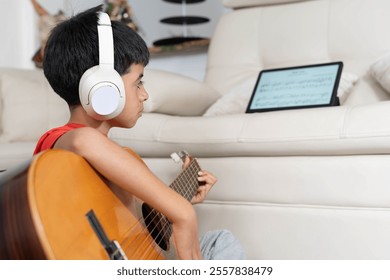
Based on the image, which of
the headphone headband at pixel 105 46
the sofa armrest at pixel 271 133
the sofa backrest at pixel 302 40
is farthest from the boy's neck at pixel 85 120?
the sofa backrest at pixel 302 40

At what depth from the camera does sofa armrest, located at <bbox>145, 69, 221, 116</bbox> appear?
1.79 m

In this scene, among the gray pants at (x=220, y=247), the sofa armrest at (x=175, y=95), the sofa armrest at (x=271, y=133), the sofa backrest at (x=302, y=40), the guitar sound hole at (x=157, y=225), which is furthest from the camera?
the sofa backrest at (x=302, y=40)

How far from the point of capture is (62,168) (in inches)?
28.5

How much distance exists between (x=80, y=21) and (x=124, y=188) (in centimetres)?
35

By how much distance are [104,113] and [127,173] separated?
5.3 inches

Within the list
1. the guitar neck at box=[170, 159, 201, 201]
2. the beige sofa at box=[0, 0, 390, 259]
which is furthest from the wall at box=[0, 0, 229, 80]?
the guitar neck at box=[170, 159, 201, 201]

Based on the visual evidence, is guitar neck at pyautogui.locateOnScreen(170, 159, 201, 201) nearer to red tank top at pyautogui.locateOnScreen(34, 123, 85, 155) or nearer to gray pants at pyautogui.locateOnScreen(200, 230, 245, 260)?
gray pants at pyautogui.locateOnScreen(200, 230, 245, 260)

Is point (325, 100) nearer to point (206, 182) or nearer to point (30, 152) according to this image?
point (206, 182)

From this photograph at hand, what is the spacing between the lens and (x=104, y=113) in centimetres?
91

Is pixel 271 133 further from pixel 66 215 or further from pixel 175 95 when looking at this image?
pixel 66 215

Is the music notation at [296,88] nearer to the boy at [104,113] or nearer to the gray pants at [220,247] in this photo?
the gray pants at [220,247]

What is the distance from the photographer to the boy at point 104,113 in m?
0.82

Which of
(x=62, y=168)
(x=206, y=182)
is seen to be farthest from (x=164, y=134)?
(x=62, y=168)

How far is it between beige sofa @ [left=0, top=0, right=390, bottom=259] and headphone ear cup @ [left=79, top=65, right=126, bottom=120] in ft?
2.08
